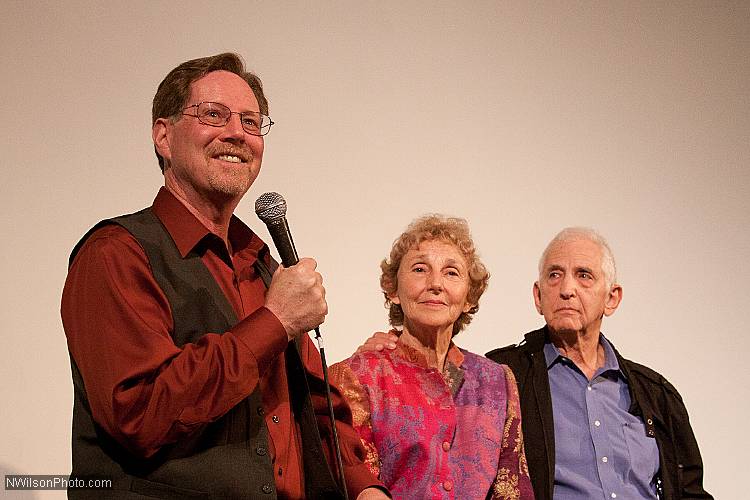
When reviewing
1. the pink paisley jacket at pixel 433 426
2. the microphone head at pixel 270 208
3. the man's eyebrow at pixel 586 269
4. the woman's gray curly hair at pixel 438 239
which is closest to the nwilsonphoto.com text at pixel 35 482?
the pink paisley jacket at pixel 433 426

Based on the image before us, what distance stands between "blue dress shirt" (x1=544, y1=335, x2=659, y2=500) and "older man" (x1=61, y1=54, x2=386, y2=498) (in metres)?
1.05

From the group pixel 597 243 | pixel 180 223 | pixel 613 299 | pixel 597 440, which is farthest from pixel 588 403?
pixel 180 223

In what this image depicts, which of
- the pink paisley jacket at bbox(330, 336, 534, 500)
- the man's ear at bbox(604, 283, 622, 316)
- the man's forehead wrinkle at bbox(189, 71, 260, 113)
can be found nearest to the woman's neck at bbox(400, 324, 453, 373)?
the pink paisley jacket at bbox(330, 336, 534, 500)

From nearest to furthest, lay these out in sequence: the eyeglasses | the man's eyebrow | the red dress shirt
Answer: the red dress shirt → the eyeglasses → the man's eyebrow

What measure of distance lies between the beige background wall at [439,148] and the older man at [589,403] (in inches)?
20.3

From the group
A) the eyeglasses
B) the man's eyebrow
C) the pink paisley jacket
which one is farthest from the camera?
the man's eyebrow

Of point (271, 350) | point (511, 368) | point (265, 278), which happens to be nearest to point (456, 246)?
point (511, 368)

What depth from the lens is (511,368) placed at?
10.5 ft

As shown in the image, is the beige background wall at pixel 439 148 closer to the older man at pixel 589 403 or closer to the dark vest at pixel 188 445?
the older man at pixel 589 403

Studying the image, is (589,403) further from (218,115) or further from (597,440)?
(218,115)

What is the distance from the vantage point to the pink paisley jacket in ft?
8.60

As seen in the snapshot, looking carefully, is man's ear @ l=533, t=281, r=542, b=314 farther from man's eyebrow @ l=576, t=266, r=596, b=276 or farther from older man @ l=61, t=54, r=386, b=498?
older man @ l=61, t=54, r=386, b=498

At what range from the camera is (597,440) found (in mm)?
3059

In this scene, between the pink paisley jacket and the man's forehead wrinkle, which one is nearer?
the man's forehead wrinkle
